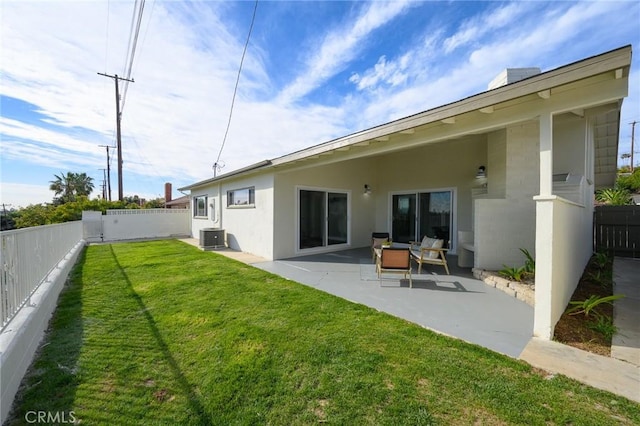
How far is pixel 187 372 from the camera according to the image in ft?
8.93

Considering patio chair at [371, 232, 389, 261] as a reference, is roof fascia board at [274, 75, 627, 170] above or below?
above

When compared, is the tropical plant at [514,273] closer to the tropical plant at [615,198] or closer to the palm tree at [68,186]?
the tropical plant at [615,198]

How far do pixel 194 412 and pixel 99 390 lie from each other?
1.03 m

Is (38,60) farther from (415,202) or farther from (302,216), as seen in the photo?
(415,202)

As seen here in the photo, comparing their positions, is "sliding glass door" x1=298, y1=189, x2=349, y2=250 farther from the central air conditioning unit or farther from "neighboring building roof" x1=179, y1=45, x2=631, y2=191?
the central air conditioning unit

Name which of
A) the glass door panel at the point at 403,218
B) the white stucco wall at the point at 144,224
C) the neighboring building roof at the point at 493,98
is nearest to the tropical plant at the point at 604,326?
the neighboring building roof at the point at 493,98

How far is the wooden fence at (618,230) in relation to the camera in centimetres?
834

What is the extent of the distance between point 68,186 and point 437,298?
169 feet

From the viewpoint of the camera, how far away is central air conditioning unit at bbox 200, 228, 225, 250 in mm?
10938

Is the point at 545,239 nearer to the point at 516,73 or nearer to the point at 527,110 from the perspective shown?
the point at 527,110

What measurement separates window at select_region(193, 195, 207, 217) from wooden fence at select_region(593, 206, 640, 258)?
1601 centimetres

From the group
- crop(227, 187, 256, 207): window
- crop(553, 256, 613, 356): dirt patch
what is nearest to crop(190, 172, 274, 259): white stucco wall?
crop(227, 187, 256, 207): window

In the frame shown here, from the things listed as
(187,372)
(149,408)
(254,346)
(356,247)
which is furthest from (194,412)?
(356,247)

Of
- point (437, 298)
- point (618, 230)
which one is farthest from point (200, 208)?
point (618, 230)
